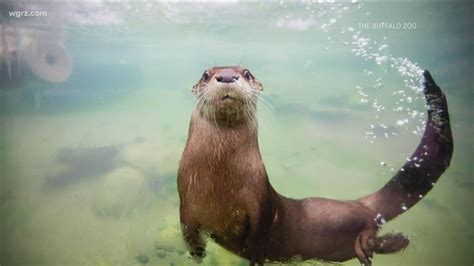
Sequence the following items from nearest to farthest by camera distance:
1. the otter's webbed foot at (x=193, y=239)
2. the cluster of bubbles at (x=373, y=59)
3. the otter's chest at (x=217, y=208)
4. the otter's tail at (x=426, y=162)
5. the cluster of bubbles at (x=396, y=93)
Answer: the otter's chest at (x=217, y=208) < the otter's webbed foot at (x=193, y=239) < the otter's tail at (x=426, y=162) < the cluster of bubbles at (x=373, y=59) < the cluster of bubbles at (x=396, y=93)

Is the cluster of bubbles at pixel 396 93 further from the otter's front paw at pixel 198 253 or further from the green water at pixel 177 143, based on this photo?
the otter's front paw at pixel 198 253

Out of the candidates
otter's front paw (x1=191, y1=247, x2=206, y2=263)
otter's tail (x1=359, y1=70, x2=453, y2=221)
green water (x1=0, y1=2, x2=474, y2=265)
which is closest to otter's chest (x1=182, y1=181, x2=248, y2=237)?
otter's front paw (x1=191, y1=247, x2=206, y2=263)

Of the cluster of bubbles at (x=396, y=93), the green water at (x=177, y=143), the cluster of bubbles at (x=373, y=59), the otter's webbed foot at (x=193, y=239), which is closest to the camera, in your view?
the otter's webbed foot at (x=193, y=239)

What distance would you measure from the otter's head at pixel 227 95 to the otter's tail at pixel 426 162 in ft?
4.78

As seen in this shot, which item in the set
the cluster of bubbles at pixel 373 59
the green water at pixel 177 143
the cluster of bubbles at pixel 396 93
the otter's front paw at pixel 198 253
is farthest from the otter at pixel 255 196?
the cluster of bubbles at pixel 396 93

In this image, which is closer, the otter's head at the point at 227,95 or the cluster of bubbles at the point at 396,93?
the otter's head at the point at 227,95

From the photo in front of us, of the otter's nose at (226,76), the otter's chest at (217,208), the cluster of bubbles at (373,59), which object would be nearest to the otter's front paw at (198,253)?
the otter's chest at (217,208)

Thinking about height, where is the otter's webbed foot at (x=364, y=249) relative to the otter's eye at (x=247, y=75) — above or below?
below

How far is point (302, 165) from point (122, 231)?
464 cm

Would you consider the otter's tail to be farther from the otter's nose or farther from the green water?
the otter's nose

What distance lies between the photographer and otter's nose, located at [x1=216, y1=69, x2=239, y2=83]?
241cm

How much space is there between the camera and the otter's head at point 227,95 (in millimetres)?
2436

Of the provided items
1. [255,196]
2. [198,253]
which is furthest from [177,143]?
[255,196]

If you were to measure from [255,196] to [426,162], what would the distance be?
1.52 meters
